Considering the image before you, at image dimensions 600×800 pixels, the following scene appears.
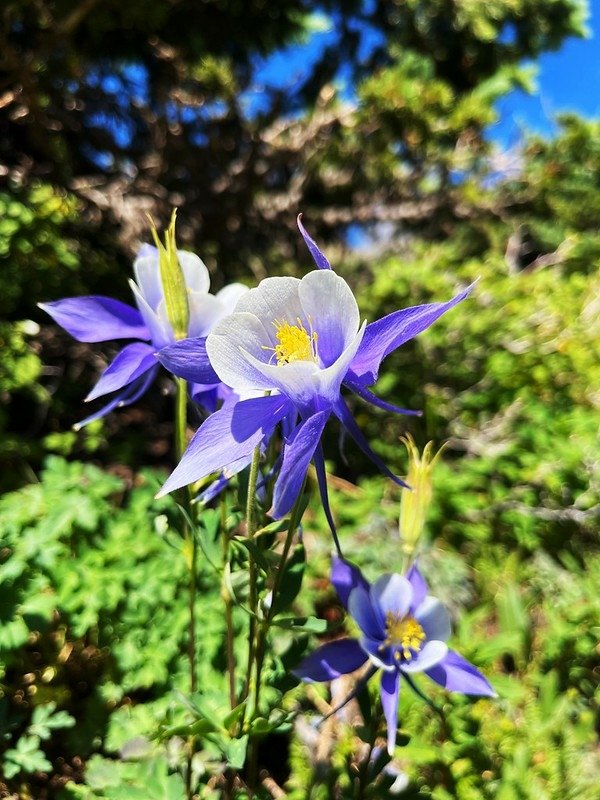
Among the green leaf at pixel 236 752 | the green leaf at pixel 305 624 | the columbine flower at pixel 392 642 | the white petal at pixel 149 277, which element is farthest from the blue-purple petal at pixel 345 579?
the white petal at pixel 149 277

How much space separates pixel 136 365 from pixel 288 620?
0.36m

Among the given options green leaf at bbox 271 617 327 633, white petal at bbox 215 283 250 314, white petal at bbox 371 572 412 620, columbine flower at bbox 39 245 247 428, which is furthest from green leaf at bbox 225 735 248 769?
white petal at bbox 215 283 250 314

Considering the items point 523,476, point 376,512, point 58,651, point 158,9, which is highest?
point 158,9

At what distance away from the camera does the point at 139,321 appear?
0.75m

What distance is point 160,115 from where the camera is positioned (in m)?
2.71

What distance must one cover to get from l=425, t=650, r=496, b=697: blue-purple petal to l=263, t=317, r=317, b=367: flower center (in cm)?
48

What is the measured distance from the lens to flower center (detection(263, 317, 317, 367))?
0.58 meters

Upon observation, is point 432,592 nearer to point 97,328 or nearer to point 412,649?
point 412,649

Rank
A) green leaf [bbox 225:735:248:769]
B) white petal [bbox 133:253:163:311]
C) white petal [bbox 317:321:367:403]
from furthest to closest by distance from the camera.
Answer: white petal [bbox 133:253:163:311]
green leaf [bbox 225:735:248:769]
white petal [bbox 317:321:367:403]

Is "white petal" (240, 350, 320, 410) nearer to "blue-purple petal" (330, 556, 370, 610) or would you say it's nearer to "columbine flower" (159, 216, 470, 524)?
"columbine flower" (159, 216, 470, 524)

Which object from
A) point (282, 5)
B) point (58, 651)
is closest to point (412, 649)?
point (58, 651)

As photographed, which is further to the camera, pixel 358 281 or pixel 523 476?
pixel 358 281

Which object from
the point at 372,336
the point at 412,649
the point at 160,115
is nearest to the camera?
the point at 372,336

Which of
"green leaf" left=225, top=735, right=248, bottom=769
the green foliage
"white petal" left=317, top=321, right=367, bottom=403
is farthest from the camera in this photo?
the green foliage
